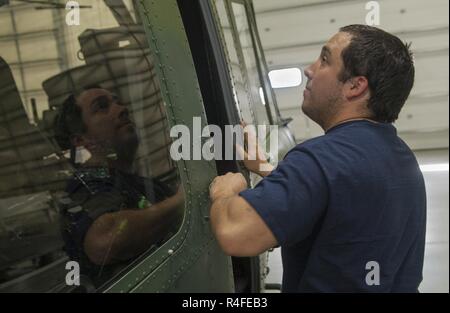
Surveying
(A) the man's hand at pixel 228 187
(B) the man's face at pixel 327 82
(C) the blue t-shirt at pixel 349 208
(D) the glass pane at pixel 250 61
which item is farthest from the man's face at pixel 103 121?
(D) the glass pane at pixel 250 61

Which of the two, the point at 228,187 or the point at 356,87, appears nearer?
the point at 356,87

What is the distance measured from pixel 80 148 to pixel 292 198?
0.68 metres

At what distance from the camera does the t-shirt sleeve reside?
3.28 feet

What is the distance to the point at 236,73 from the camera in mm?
2182

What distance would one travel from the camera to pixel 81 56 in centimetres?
133

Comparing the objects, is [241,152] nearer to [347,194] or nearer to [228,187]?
[228,187]

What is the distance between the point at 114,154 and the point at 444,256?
3.29 meters

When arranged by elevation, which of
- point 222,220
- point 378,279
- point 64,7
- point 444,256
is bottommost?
point 444,256

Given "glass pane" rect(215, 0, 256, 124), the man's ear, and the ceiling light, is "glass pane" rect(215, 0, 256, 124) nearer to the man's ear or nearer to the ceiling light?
the ceiling light

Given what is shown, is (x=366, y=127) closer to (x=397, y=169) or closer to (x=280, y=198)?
(x=397, y=169)

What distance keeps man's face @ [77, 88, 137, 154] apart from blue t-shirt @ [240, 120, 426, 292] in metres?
0.49

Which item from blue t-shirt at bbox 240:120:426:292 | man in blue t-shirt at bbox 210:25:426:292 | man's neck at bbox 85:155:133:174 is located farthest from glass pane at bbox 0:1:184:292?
blue t-shirt at bbox 240:120:426:292

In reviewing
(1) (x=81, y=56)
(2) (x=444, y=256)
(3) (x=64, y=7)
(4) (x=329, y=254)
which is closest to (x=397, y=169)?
(4) (x=329, y=254)

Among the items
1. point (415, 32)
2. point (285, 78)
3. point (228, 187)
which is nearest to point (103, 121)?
point (228, 187)
